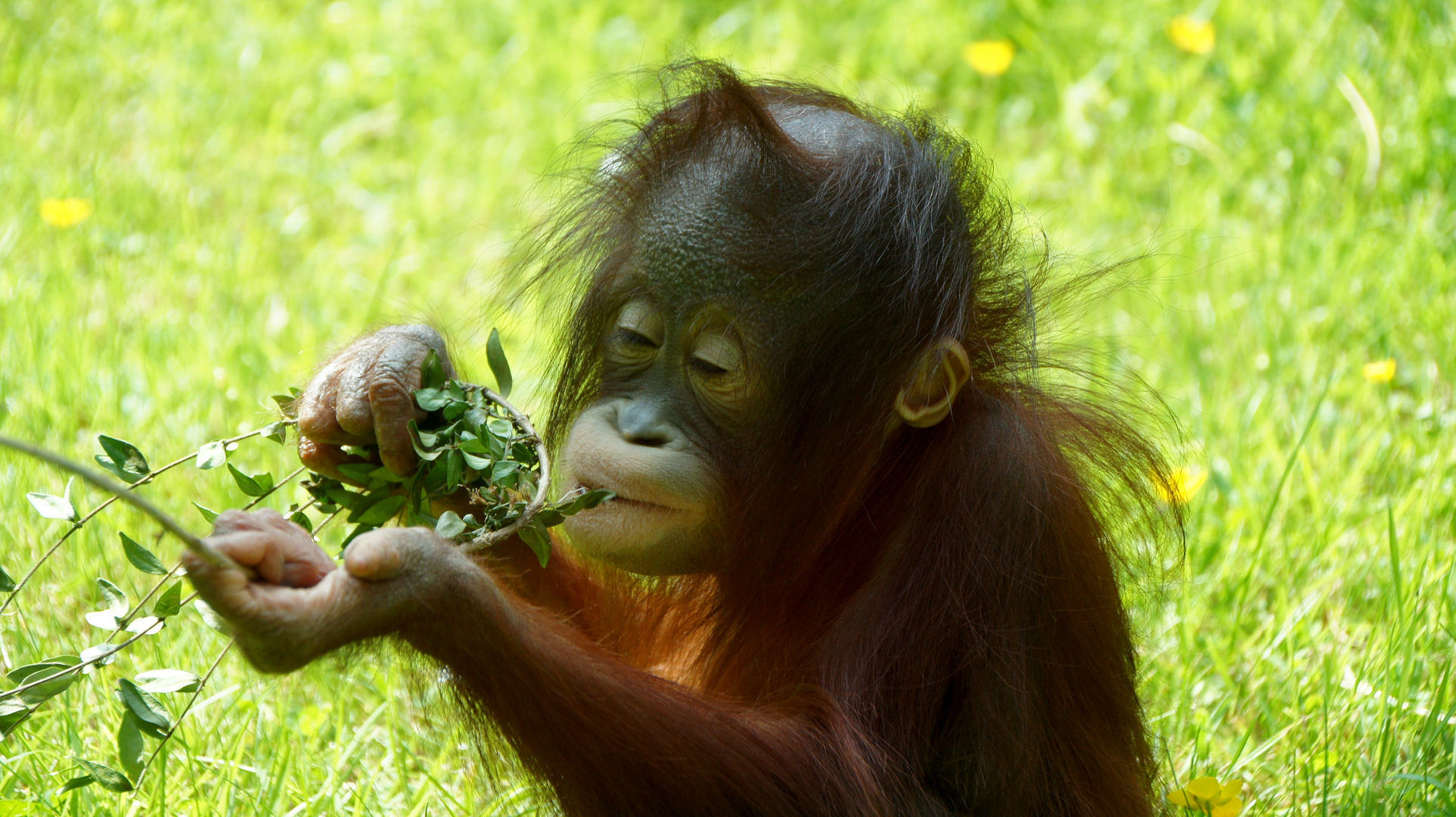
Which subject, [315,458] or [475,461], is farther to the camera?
[315,458]

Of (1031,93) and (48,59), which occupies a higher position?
(1031,93)

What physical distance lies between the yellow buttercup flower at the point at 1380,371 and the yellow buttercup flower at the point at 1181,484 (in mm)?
545

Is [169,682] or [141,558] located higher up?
[141,558]

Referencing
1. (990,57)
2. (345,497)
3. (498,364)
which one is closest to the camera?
(345,497)

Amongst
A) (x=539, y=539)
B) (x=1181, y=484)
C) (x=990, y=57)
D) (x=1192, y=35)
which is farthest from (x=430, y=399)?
(x=1192, y=35)

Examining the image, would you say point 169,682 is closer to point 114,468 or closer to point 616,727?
point 114,468

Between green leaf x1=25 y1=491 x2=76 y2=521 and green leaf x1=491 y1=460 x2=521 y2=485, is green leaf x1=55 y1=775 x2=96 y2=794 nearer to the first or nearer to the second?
green leaf x1=25 y1=491 x2=76 y2=521

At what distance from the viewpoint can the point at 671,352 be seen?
267 cm

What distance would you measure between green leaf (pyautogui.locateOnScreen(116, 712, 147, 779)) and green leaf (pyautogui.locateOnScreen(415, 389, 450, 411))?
67cm

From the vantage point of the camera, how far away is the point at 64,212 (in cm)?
494

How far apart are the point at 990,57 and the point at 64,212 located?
3.50 metres

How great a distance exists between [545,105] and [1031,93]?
198 centimetres

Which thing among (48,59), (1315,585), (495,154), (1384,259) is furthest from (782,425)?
(48,59)

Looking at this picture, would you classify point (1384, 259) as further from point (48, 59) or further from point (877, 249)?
point (48, 59)
